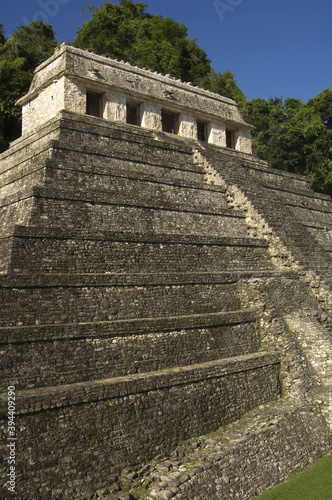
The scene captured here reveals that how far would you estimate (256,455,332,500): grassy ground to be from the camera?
8.02 metres

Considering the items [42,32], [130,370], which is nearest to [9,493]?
[130,370]

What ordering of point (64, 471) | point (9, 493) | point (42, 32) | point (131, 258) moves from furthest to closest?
1. point (42, 32)
2. point (131, 258)
3. point (64, 471)
4. point (9, 493)

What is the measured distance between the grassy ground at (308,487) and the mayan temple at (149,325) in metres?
0.22

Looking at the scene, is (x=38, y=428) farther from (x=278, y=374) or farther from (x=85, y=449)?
(x=278, y=374)

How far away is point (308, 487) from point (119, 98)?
51.2ft

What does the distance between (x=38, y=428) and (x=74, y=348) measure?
1564mm

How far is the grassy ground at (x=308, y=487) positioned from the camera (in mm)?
8016

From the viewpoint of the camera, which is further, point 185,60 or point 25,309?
point 185,60

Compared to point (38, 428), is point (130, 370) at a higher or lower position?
higher

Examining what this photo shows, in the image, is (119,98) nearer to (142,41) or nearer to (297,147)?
(297,147)

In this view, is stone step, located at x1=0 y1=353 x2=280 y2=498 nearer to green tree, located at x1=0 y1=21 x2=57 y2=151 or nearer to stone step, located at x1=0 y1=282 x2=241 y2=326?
stone step, located at x1=0 y1=282 x2=241 y2=326

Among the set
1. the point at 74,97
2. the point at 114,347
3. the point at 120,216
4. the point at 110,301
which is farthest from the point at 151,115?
the point at 114,347

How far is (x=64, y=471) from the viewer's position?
24.0 ft

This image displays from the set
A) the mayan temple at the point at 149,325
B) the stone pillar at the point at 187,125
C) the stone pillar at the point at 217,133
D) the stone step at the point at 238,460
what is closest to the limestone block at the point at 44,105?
the mayan temple at the point at 149,325
